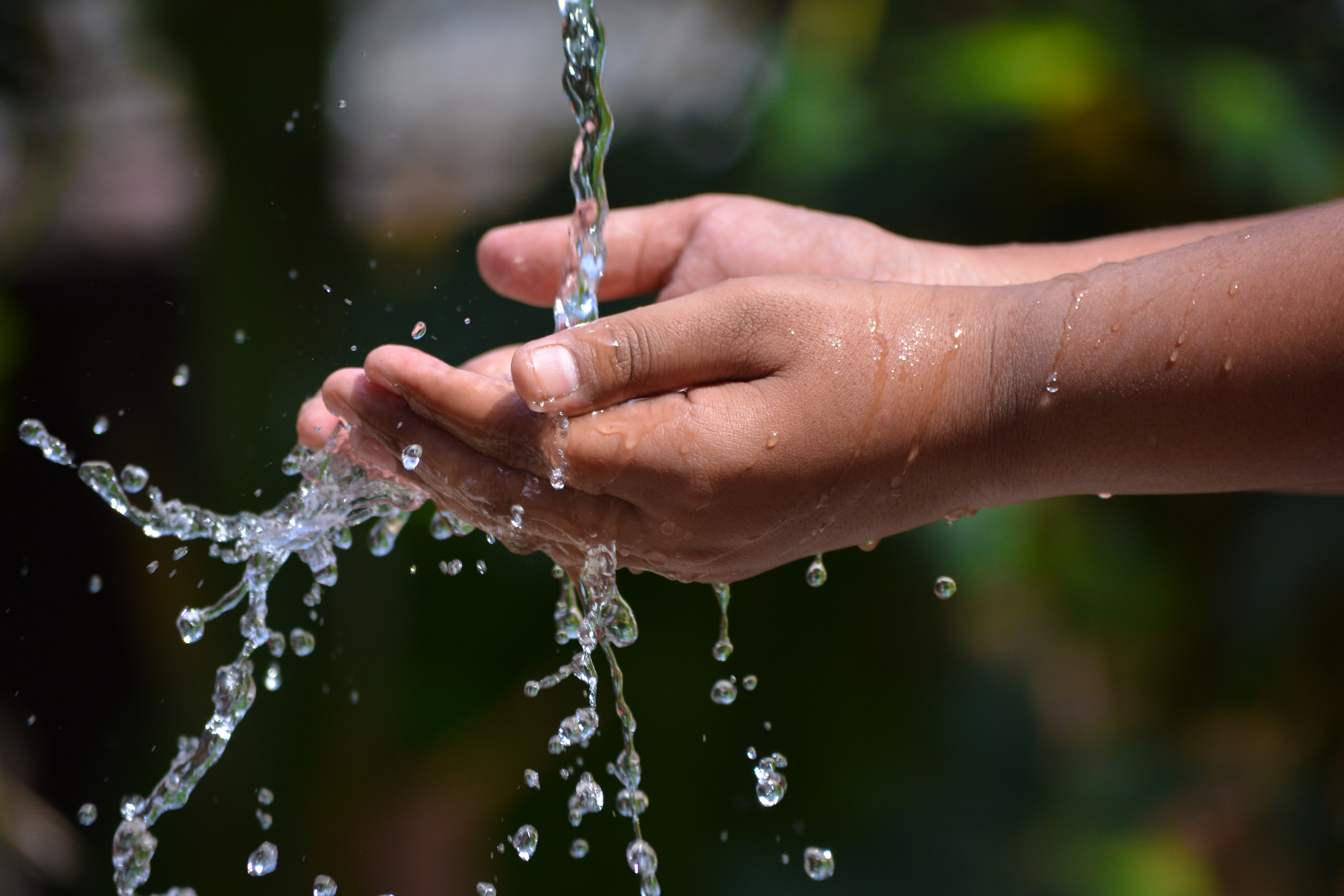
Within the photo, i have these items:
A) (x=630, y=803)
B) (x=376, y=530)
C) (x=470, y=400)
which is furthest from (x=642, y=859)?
(x=470, y=400)

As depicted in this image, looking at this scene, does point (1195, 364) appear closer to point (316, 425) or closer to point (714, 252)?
point (714, 252)

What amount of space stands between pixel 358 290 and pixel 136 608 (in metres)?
1.23

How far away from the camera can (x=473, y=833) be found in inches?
83.5

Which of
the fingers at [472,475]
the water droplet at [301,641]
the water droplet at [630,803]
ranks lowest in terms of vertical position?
the water droplet at [630,803]

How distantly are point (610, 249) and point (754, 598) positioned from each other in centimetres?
89

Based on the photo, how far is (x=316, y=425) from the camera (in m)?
1.16

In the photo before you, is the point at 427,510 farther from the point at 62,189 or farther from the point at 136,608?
the point at 62,189

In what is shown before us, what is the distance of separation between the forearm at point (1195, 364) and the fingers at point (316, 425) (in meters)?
0.74

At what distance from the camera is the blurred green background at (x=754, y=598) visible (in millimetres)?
2061

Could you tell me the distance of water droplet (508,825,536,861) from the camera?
1908mm

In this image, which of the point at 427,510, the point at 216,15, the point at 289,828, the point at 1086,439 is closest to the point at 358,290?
the point at 427,510

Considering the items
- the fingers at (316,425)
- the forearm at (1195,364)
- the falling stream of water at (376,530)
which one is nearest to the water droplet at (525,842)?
the falling stream of water at (376,530)

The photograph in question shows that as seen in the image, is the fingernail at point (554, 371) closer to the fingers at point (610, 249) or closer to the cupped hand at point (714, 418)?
the cupped hand at point (714, 418)

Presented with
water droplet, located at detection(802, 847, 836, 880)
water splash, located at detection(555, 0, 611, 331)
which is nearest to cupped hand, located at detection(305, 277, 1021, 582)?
water splash, located at detection(555, 0, 611, 331)
